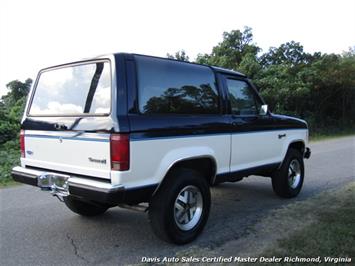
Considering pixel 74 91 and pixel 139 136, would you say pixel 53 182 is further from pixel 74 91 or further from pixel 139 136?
pixel 139 136

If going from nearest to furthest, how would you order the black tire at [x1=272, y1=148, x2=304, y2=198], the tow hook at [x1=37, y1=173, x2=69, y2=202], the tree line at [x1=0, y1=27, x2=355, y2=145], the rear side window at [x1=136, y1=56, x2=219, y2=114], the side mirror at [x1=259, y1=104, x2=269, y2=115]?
the rear side window at [x1=136, y1=56, x2=219, y2=114] → the tow hook at [x1=37, y1=173, x2=69, y2=202] → the side mirror at [x1=259, y1=104, x2=269, y2=115] → the black tire at [x1=272, y1=148, x2=304, y2=198] → the tree line at [x1=0, y1=27, x2=355, y2=145]

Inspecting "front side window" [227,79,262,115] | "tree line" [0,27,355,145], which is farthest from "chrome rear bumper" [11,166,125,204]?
"tree line" [0,27,355,145]

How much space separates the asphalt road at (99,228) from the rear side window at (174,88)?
1.54 metres

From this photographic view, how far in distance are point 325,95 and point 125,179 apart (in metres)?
23.2

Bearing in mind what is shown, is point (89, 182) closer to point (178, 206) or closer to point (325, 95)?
point (178, 206)

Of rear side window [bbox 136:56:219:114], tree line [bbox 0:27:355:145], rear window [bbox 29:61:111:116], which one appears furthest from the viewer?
tree line [bbox 0:27:355:145]

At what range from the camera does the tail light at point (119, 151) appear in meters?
3.67

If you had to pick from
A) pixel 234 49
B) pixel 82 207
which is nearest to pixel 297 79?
pixel 234 49

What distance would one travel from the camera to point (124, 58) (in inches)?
155

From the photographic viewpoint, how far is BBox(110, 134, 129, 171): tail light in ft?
12.1

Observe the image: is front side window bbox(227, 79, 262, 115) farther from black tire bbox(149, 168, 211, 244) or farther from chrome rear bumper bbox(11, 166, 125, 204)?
chrome rear bumper bbox(11, 166, 125, 204)

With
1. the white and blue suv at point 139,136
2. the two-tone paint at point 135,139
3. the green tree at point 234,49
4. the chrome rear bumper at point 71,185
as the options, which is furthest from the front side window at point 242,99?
the green tree at point 234,49

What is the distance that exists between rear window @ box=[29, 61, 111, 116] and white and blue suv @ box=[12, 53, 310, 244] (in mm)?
12

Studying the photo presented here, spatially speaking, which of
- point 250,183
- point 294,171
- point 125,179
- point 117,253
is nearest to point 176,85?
point 125,179
